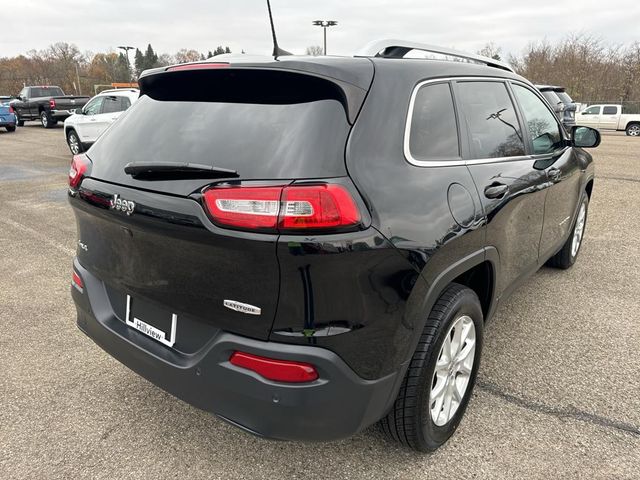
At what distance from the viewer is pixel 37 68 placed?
213 ft

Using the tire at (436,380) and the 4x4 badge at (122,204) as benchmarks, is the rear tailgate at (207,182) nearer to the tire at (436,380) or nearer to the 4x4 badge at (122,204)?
the 4x4 badge at (122,204)

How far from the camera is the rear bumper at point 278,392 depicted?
173cm

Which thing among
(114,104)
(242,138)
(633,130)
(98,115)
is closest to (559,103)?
(114,104)

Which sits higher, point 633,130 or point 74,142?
point 74,142

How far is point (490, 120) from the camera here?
109 inches

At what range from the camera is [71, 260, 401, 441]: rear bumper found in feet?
5.68

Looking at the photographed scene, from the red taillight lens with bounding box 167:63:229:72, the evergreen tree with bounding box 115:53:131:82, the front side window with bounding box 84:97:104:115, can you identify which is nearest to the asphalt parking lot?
the red taillight lens with bounding box 167:63:229:72

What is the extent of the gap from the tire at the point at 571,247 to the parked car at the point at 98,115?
1077 cm

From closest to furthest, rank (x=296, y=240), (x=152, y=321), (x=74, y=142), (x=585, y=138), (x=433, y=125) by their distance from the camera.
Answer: (x=296, y=240) → (x=152, y=321) → (x=433, y=125) → (x=585, y=138) → (x=74, y=142)

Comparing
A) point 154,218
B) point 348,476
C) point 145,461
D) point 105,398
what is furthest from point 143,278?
point 348,476

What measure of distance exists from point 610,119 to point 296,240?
28.9 m

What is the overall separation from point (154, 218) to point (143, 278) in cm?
30

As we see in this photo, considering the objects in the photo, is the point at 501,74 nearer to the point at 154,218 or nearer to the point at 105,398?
the point at 154,218

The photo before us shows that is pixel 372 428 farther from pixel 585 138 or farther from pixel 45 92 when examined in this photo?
pixel 45 92
